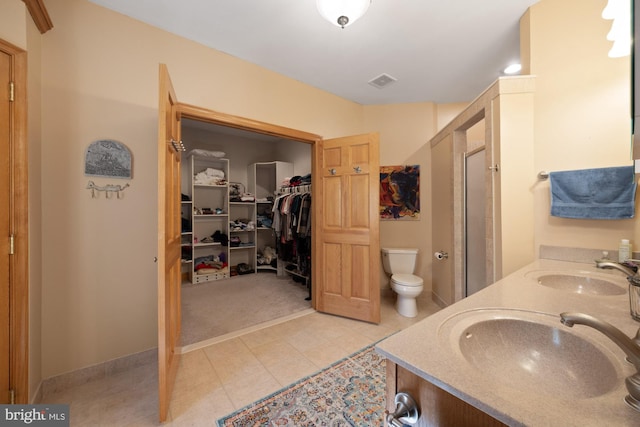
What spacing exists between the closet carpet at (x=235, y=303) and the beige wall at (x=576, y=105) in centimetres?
249

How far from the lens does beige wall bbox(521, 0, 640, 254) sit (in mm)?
1395

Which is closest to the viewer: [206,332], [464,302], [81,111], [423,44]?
[464,302]

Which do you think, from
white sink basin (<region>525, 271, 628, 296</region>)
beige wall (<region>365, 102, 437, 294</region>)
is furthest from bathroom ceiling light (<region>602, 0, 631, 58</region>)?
beige wall (<region>365, 102, 437, 294</region>)

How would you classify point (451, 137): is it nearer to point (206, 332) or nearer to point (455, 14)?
point (455, 14)

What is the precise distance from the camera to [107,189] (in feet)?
5.50

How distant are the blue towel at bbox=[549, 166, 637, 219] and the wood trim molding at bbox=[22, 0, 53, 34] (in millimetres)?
3224

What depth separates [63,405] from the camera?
139cm

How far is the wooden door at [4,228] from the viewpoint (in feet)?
3.94

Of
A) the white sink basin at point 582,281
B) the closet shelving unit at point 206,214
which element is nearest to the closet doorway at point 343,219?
the white sink basin at point 582,281

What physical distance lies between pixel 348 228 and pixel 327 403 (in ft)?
4.97

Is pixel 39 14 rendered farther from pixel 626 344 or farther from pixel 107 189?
pixel 626 344

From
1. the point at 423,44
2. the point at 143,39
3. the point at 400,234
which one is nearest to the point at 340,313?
the point at 400,234

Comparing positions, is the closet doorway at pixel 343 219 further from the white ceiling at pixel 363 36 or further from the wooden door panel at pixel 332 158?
the white ceiling at pixel 363 36

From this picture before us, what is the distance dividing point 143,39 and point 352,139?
75.0 inches
